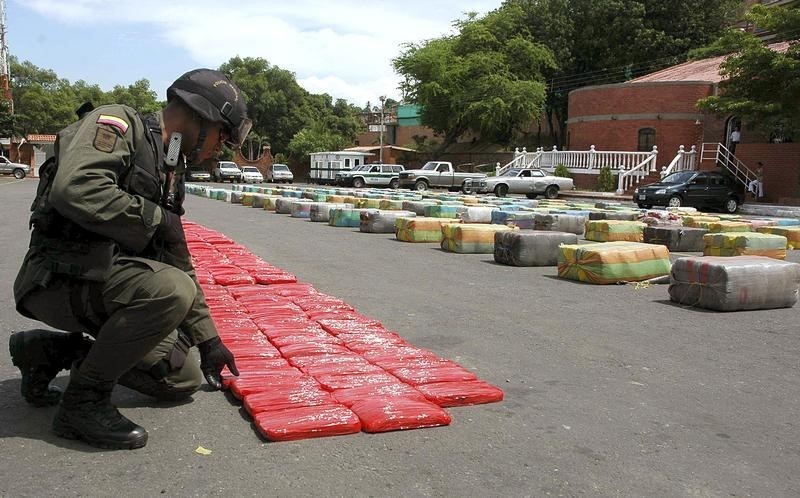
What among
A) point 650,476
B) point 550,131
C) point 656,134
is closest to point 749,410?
point 650,476

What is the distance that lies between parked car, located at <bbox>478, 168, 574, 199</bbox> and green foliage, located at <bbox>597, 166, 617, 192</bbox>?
78.8 inches

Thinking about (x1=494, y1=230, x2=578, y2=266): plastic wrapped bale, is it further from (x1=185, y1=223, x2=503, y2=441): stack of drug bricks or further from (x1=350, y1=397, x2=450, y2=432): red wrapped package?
(x1=350, y1=397, x2=450, y2=432): red wrapped package

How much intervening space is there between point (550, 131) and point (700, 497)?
58.7 metres

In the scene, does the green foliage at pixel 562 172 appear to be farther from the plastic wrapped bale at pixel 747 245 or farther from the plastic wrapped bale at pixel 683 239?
the plastic wrapped bale at pixel 747 245

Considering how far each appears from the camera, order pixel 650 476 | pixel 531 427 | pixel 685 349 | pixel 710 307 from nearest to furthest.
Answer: pixel 650 476 < pixel 531 427 < pixel 685 349 < pixel 710 307

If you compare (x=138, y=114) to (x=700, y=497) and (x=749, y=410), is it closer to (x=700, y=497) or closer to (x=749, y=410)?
(x=700, y=497)

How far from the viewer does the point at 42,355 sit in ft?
12.2

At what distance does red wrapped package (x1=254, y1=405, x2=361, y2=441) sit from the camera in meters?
3.48

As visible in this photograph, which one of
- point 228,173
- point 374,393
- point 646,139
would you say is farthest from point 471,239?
point 228,173

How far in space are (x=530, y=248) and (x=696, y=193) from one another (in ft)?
60.8

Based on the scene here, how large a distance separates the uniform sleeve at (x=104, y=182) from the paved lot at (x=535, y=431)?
3.49 feet

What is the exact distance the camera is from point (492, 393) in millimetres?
4176

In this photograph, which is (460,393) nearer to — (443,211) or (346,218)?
(346,218)

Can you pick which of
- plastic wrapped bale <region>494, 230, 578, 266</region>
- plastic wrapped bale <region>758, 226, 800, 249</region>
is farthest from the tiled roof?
plastic wrapped bale <region>494, 230, 578, 266</region>
